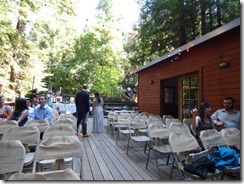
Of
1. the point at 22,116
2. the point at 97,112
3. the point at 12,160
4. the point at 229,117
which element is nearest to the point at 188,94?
the point at 229,117

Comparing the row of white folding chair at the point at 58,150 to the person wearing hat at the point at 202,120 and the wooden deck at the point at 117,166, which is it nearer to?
the wooden deck at the point at 117,166

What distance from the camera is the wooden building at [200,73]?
439 cm

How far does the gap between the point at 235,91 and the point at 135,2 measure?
8.08 metres

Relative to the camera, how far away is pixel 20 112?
3977 mm

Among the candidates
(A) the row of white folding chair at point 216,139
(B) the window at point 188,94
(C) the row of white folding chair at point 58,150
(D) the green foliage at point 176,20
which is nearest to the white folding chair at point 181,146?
(A) the row of white folding chair at point 216,139

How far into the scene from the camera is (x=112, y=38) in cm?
1759

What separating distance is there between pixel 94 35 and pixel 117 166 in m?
14.9

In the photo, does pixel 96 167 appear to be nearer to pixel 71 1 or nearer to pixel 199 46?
pixel 199 46

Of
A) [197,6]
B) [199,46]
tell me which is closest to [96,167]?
[199,46]

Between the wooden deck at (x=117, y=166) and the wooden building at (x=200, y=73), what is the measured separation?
6.79 ft

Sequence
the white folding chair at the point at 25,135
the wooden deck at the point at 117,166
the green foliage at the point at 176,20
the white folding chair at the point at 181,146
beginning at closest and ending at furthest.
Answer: the white folding chair at the point at 181,146 < the white folding chair at the point at 25,135 < the wooden deck at the point at 117,166 < the green foliage at the point at 176,20

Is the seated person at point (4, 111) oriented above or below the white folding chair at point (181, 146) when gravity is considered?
above

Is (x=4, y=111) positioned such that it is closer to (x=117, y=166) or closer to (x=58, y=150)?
(x=117, y=166)

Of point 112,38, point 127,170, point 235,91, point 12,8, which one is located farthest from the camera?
point 112,38
